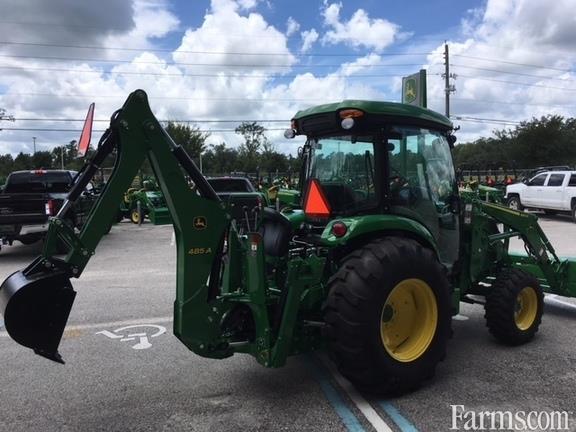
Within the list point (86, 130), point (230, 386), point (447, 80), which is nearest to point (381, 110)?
point (230, 386)

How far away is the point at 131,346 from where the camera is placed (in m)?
5.41

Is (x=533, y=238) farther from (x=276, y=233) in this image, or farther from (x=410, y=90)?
(x=410, y=90)

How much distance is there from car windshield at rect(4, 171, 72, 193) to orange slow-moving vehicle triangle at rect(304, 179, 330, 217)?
11.0m

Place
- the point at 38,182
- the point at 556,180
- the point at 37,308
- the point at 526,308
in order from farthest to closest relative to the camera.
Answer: the point at 556,180 → the point at 38,182 → the point at 526,308 → the point at 37,308

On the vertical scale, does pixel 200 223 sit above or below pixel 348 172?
below

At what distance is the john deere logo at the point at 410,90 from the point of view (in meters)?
26.4

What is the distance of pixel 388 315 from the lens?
13.8 feet

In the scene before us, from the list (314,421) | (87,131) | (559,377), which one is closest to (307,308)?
(314,421)

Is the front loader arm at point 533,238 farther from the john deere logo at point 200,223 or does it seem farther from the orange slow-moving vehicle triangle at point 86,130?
the orange slow-moving vehicle triangle at point 86,130

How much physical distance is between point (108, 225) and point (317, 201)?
180cm

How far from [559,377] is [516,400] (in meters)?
0.70

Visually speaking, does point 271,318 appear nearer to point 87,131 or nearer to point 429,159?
point 429,159

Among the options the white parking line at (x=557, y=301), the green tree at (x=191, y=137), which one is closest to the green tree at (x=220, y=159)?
the green tree at (x=191, y=137)

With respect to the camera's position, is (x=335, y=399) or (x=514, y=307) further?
(x=514, y=307)
